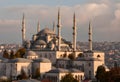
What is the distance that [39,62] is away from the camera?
49656 millimetres

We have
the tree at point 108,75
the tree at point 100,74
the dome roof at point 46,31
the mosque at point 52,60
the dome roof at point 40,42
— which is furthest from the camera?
the dome roof at point 46,31

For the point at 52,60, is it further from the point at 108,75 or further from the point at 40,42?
the point at 108,75

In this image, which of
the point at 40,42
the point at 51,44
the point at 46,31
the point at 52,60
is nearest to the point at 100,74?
the point at 52,60

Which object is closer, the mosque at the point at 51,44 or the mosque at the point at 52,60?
the mosque at the point at 52,60

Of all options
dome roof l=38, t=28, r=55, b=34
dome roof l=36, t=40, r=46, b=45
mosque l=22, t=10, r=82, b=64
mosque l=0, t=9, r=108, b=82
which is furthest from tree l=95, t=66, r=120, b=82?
dome roof l=38, t=28, r=55, b=34

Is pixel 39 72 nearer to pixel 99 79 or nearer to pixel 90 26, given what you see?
pixel 99 79

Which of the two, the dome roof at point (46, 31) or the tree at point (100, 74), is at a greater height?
the dome roof at point (46, 31)

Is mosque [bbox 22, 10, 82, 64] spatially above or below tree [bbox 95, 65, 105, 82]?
above

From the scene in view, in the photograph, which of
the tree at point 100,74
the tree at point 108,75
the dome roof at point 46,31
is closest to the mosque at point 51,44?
the dome roof at point 46,31

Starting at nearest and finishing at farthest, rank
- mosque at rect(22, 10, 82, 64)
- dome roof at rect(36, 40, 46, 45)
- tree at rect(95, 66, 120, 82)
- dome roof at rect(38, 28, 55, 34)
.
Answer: tree at rect(95, 66, 120, 82) < mosque at rect(22, 10, 82, 64) < dome roof at rect(36, 40, 46, 45) < dome roof at rect(38, 28, 55, 34)

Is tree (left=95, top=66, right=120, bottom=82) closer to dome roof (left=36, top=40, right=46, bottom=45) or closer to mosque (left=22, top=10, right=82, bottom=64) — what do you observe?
mosque (left=22, top=10, right=82, bottom=64)

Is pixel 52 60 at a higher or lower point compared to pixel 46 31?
lower

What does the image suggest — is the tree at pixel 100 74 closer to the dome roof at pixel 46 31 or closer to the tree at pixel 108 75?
the tree at pixel 108 75

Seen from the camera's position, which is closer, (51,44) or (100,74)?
(100,74)
